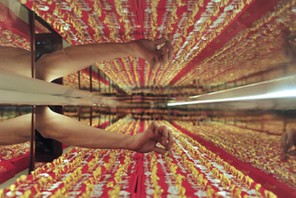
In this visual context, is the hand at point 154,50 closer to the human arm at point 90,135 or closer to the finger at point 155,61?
the finger at point 155,61

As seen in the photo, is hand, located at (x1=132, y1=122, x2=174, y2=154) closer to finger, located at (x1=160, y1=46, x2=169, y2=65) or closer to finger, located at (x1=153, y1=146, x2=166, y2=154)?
finger, located at (x1=153, y1=146, x2=166, y2=154)

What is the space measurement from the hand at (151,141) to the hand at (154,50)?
0.33 m

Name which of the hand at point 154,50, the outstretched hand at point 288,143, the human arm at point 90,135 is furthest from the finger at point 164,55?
the outstretched hand at point 288,143

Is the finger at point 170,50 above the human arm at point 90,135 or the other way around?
above

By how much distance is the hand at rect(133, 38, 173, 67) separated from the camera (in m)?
1.64

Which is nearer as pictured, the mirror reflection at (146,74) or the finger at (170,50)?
the mirror reflection at (146,74)

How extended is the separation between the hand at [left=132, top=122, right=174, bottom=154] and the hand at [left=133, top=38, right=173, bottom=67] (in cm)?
33

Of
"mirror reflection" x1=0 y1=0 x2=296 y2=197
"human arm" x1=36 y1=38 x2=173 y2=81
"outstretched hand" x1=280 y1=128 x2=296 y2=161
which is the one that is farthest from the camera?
"human arm" x1=36 y1=38 x2=173 y2=81

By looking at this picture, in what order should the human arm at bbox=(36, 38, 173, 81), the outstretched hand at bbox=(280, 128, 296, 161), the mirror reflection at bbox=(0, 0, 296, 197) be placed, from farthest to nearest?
the human arm at bbox=(36, 38, 173, 81) < the outstretched hand at bbox=(280, 128, 296, 161) < the mirror reflection at bbox=(0, 0, 296, 197)

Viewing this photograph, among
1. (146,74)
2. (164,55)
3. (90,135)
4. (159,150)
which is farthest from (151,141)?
(146,74)

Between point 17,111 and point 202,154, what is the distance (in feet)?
2.77

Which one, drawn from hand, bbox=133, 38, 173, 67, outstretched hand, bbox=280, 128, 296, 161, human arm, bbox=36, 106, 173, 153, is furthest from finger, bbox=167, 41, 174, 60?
outstretched hand, bbox=280, 128, 296, 161

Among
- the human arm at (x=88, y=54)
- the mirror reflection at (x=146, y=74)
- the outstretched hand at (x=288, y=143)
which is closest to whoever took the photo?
the mirror reflection at (x=146, y=74)

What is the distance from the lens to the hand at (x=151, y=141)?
1.67 metres
